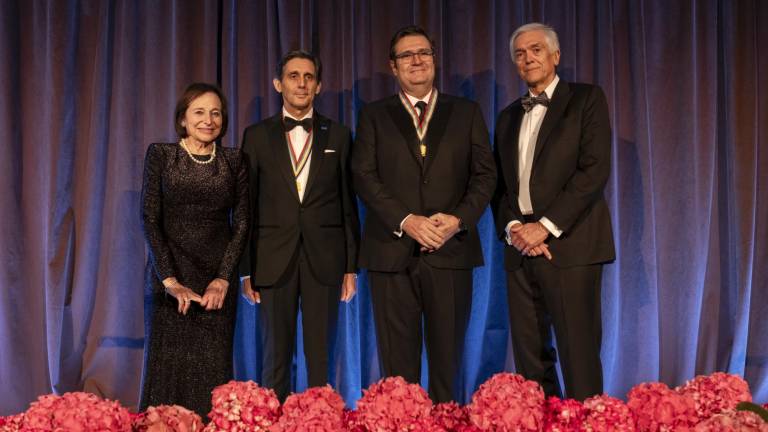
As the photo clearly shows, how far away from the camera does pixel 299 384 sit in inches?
155

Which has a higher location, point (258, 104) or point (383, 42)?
point (383, 42)

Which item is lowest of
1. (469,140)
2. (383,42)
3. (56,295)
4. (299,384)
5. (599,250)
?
(299,384)

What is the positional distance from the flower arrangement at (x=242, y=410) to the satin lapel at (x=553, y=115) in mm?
1949

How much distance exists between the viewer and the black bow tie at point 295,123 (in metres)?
3.13

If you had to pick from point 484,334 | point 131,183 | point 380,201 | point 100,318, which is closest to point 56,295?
point 100,318

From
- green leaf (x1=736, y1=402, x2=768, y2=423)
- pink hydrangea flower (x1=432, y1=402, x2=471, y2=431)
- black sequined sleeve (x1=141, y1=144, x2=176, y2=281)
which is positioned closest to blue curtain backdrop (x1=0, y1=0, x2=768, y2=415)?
black sequined sleeve (x1=141, y1=144, x2=176, y2=281)

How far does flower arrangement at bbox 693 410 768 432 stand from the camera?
0.99 meters

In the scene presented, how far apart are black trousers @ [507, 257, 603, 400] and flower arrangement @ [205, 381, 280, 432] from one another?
1.81m

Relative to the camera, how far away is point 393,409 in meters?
1.21

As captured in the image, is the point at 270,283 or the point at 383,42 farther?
the point at 383,42

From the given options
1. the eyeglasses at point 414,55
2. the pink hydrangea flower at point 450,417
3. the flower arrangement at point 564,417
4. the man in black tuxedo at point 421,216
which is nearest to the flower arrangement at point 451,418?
the pink hydrangea flower at point 450,417

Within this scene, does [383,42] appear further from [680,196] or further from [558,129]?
[680,196]

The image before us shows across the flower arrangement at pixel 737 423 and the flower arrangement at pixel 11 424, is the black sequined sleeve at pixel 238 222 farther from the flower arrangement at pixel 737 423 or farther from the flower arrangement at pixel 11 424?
the flower arrangement at pixel 737 423

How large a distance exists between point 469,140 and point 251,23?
1.74 meters
